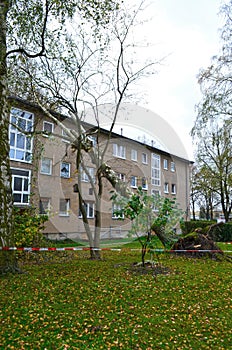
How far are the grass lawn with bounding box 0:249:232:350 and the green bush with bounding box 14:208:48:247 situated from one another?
3477 millimetres

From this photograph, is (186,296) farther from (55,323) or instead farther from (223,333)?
(55,323)

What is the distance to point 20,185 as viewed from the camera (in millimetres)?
18281

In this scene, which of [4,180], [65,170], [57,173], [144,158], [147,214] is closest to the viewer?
[4,180]

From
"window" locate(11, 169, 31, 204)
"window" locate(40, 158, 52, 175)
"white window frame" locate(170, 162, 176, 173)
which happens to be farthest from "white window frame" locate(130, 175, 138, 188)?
"window" locate(11, 169, 31, 204)

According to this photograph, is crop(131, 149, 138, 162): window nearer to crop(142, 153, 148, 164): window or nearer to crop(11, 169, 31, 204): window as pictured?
crop(142, 153, 148, 164): window

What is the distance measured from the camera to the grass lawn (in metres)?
3.71

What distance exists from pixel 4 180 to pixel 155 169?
25.7 m

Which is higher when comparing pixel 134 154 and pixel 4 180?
pixel 134 154

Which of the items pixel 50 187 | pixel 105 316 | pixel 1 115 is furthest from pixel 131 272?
pixel 50 187

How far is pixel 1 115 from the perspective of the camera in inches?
301

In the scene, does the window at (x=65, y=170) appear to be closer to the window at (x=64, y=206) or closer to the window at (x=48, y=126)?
the window at (x=64, y=206)

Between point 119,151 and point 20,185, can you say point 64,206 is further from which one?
point 119,151

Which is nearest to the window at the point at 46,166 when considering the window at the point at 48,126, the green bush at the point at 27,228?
the window at the point at 48,126

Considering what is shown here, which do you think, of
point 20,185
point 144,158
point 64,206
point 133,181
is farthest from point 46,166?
point 144,158
